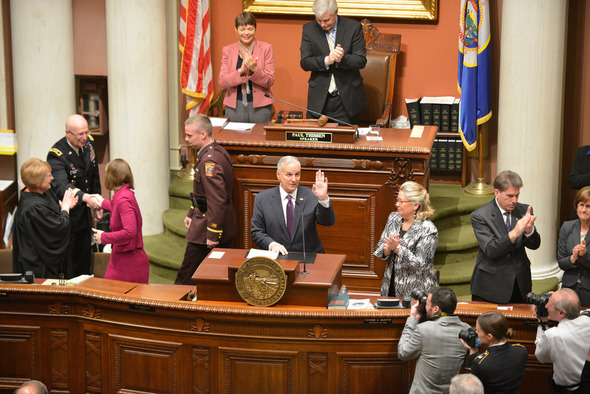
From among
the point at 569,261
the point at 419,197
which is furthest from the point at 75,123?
the point at 569,261

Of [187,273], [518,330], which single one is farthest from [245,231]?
[518,330]

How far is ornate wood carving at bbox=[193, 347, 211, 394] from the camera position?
547 cm

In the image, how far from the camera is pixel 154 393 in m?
5.58

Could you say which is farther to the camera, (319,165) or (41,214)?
(319,165)

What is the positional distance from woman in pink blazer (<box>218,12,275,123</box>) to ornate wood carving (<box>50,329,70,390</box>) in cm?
298

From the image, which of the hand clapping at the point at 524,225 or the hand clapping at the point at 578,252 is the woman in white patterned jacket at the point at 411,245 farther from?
the hand clapping at the point at 578,252

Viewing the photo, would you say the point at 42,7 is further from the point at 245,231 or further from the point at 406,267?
the point at 406,267

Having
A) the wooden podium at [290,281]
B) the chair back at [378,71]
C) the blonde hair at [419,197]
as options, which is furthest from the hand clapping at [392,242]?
the chair back at [378,71]

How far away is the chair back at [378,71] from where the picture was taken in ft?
29.8

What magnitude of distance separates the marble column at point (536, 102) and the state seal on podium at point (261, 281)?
371 cm

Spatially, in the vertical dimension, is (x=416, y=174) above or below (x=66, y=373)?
above

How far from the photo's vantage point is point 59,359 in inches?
226

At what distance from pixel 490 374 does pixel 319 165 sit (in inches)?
103

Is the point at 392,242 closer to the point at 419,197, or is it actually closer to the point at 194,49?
the point at 419,197
